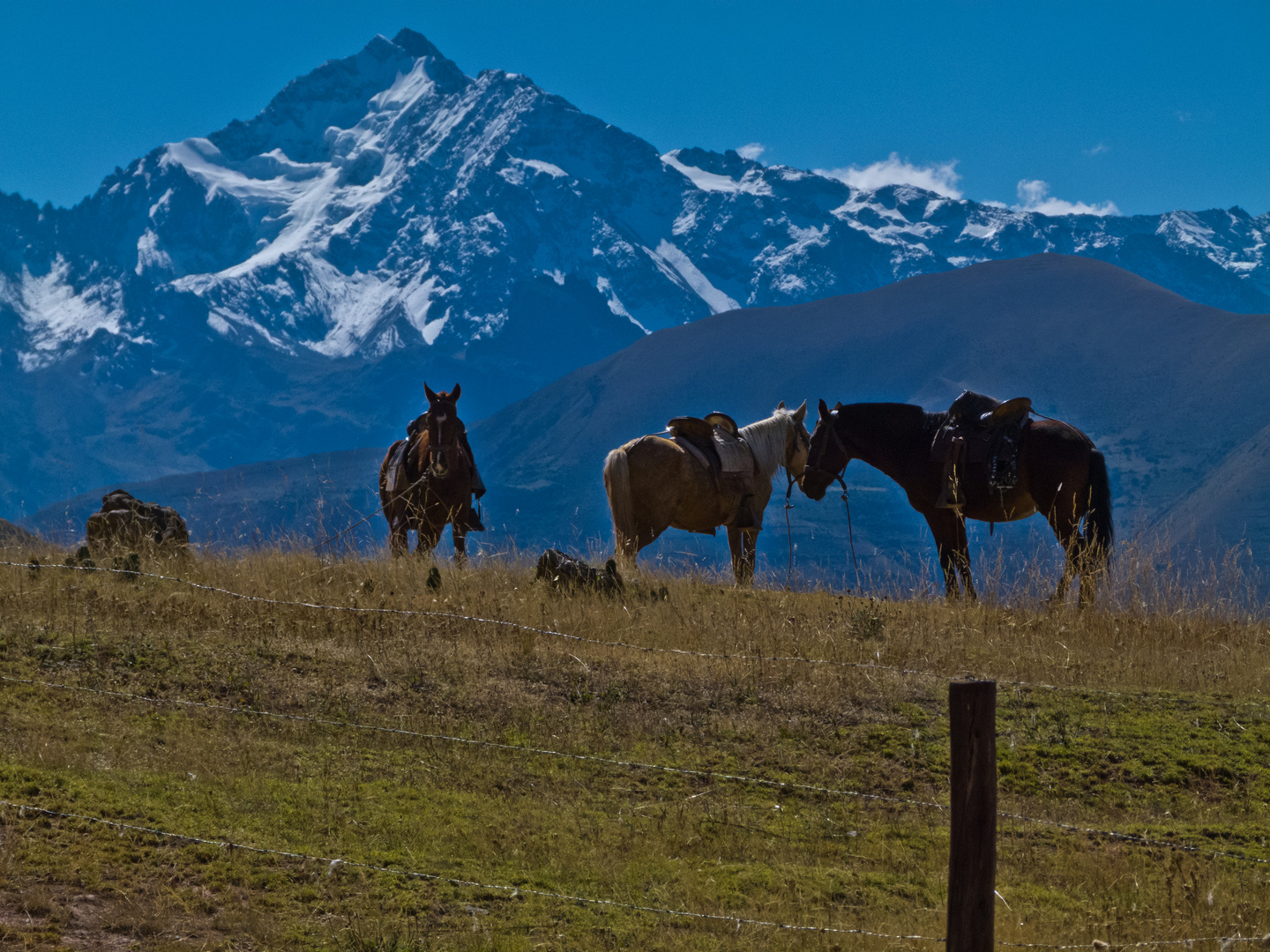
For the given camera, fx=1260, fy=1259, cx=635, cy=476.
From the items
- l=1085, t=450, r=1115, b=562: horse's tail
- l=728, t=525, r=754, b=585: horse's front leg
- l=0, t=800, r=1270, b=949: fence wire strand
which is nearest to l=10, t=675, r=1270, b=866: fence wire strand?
l=0, t=800, r=1270, b=949: fence wire strand

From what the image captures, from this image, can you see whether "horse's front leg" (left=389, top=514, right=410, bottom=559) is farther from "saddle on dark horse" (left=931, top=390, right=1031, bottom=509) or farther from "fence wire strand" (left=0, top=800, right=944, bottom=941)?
"fence wire strand" (left=0, top=800, right=944, bottom=941)

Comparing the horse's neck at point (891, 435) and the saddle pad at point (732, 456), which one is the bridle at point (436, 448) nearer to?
the saddle pad at point (732, 456)

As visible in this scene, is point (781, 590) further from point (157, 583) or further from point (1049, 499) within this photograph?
point (157, 583)

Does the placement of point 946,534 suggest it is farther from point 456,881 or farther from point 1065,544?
point 456,881

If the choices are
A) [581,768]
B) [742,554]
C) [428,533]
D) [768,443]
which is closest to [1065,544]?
[768,443]

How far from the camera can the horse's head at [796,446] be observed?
1432cm

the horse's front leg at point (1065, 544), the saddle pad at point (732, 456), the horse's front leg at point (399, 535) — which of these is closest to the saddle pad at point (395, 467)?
the horse's front leg at point (399, 535)

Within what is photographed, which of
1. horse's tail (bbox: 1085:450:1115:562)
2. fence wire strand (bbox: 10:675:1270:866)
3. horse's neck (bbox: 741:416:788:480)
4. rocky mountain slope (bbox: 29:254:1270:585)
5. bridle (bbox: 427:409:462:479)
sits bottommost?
fence wire strand (bbox: 10:675:1270:866)

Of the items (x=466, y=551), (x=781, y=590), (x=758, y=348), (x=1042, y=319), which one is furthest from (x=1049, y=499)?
(x=758, y=348)

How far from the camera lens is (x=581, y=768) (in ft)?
22.6

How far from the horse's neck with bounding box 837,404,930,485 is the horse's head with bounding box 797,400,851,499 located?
0.52 ft

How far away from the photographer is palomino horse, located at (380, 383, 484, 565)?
1252cm

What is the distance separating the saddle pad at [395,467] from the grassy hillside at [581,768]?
2.19 metres

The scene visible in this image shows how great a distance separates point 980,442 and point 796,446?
8.45 feet
